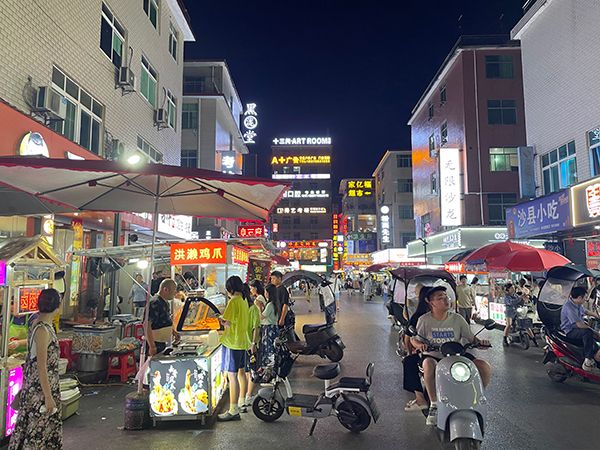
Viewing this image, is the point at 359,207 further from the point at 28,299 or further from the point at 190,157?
the point at 28,299

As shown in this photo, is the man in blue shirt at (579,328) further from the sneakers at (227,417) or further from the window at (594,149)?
the window at (594,149)

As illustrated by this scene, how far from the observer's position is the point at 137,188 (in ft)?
20.9

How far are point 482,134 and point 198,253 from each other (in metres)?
22.3

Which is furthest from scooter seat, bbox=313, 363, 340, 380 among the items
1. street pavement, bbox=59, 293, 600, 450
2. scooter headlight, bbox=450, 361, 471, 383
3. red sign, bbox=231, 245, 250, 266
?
red sign, bbox=231, 245, 250, 266

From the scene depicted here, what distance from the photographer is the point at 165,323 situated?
6.81 meters

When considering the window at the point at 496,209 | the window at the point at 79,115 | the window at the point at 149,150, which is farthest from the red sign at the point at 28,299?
the window at the point at 496,209

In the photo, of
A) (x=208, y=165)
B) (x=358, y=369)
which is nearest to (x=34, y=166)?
(x=358, y=369)

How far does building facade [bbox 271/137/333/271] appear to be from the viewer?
9762 centimetres

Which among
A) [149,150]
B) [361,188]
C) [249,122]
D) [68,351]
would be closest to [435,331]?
[68,351]

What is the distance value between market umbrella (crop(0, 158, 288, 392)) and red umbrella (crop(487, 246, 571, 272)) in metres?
7.38

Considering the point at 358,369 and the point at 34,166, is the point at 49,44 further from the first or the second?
the point at 358,369

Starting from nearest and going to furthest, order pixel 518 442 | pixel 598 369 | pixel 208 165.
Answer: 1. pixel 518 442
2. pixel 598 369
3. pixel 208 165

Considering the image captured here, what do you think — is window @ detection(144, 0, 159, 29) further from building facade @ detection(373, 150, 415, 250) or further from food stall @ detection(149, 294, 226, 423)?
building facade @ detection(373, 150, 415, 250)

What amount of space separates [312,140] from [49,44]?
95.0 m
